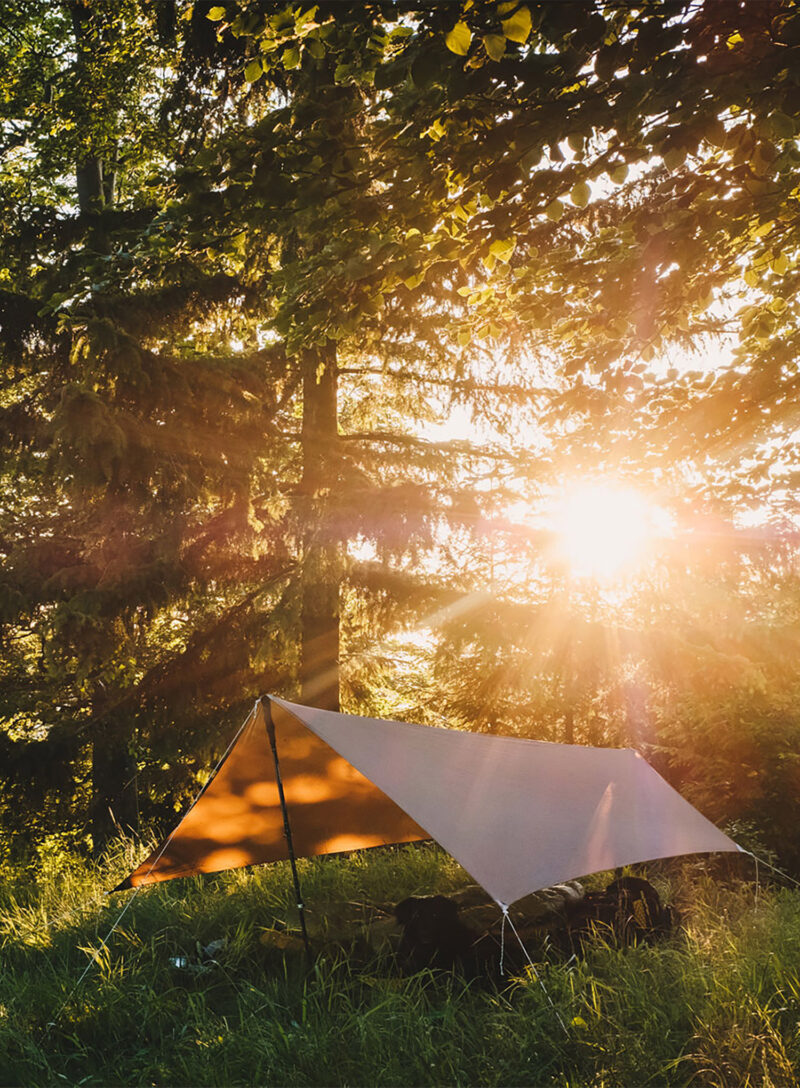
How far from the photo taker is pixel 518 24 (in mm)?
2715

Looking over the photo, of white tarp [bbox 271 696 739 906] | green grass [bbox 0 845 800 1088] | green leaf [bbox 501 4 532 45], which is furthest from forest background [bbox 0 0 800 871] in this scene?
green grass [bbox 0 845 800 1088]

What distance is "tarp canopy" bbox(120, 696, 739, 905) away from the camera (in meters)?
4.70

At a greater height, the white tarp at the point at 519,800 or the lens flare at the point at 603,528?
the lens flare at the point at 603,528

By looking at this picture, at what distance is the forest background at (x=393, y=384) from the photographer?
368 cm

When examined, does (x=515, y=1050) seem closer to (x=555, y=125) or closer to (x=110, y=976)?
(x=110, y=976)

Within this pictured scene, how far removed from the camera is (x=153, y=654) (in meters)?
11.9

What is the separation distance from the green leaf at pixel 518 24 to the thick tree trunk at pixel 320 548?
257 inches

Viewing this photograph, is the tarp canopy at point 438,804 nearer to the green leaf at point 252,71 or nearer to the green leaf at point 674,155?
the green leaf at point 252,71

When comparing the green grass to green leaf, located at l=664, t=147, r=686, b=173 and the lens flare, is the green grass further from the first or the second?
green leaf, located at l=664, t=147, r=686, b=173

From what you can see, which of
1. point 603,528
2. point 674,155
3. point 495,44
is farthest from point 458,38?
point 603,528

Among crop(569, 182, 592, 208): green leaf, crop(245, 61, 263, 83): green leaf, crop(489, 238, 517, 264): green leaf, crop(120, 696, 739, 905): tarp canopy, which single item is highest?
crop(245, 61, 263, 83): green leaf

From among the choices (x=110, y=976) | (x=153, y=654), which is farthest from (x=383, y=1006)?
(x=153, y=654)

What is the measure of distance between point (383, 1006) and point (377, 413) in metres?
9.63

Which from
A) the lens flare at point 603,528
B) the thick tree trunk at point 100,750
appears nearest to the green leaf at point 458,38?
the lens flare at point 603,528
